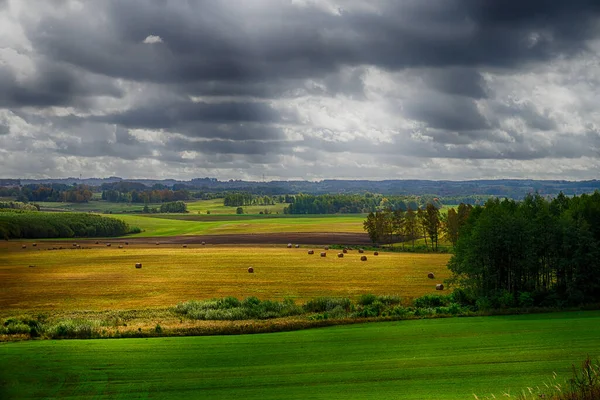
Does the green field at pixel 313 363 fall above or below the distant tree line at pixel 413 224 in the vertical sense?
below

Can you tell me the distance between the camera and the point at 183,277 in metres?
66.3

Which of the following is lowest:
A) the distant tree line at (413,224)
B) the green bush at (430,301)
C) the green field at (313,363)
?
the green bush at (430,301)

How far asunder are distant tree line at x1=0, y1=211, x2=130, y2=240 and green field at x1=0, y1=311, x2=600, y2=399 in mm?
92725

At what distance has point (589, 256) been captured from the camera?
49.7 metres

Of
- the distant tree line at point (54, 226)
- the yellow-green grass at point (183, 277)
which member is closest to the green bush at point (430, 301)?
the yellow-green grass at point (183, 277)

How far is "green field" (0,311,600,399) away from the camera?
2417cm

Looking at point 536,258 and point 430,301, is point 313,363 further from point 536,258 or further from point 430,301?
point 536,258

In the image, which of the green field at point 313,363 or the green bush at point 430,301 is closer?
the green field at point 313,363

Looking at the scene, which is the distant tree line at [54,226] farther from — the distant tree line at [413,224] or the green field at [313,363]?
the green field at [313,363]

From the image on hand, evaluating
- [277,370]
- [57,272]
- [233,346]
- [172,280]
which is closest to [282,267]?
[172,280]

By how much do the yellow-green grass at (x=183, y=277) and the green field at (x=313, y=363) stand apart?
17.3m

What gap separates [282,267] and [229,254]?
61.1 ft

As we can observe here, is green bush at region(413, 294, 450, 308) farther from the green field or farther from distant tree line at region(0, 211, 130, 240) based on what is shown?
distant tree line at region(0, 211, 130, 240)

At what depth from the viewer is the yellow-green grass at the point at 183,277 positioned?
53.1m
